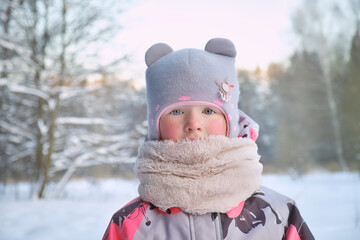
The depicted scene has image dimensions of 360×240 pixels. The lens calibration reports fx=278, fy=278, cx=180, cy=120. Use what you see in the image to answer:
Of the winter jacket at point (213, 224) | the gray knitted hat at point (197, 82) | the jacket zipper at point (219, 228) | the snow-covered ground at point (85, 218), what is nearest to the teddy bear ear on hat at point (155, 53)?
the gray knitted hat at point (197, 82)

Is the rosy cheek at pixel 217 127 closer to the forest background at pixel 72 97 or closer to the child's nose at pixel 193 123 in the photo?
the child's nose at pixel 193 123

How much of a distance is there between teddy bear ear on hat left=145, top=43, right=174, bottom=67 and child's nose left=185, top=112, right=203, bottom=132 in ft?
1.28

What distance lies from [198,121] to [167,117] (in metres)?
0.14

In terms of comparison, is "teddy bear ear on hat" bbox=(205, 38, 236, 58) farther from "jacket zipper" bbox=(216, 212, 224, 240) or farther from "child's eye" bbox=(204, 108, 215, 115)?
"jacket zipper" bbox=(216, 212, 224, 240)

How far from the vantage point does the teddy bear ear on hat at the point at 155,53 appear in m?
1.40

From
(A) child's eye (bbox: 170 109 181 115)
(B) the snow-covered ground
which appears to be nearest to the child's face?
(A) child's eye (bbox: 170 109 181 115)

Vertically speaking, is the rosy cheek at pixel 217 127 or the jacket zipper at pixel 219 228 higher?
the rosy cheek at pixel 217 127

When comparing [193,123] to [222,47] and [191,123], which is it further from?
[222,47]

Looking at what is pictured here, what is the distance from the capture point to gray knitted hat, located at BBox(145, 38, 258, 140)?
1235 millimetres

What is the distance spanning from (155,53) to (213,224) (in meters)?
0.85

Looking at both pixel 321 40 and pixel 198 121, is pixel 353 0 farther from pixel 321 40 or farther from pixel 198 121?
pixel 198 121

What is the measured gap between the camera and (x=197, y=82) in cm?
124

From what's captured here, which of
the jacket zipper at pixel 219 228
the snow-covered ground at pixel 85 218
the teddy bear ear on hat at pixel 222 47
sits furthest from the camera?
the snow-covered ground at pixel 85 218

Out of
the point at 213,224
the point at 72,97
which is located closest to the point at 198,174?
the point at 213,224
